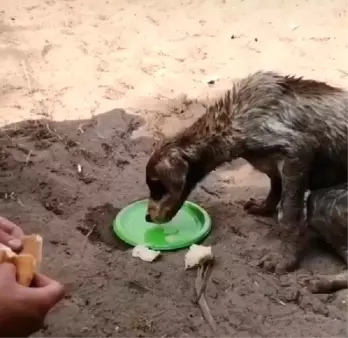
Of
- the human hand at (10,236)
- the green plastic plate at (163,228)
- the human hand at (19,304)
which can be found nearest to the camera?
the human hand at (19,304)

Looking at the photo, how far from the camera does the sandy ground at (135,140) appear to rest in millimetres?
3127

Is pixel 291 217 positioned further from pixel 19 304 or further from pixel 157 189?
pixel 19 304

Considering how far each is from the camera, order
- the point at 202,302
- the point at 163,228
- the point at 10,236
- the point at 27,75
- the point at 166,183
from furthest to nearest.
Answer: the point at 27,75
the point at 163,228
the point at 166,183
the point at 202,302
the point at 10,236

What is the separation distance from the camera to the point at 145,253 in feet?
11.4

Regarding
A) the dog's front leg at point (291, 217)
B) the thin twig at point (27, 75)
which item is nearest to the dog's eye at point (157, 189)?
the dog's front leg at point (291, 217)

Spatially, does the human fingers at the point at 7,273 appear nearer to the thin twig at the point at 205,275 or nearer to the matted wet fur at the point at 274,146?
the thin twig at the point at 205,275

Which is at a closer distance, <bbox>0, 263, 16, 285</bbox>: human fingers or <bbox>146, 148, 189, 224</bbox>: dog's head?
<bbox>0, 263, 16, 285</bbox>: human fingers

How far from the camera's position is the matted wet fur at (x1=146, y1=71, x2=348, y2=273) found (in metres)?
3.40

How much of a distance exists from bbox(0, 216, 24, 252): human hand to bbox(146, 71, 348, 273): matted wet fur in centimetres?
107

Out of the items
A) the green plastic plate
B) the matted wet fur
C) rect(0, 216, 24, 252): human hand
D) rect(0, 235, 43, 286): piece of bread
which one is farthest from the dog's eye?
rect(0, 235, 43, 286): piece of bread

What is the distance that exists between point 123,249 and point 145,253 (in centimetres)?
15

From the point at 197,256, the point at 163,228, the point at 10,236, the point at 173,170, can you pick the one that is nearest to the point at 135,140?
the point at 163,228

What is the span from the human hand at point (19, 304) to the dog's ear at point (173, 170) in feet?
4.34

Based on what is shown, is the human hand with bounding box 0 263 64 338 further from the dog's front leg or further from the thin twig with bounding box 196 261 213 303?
the dog's front leg
